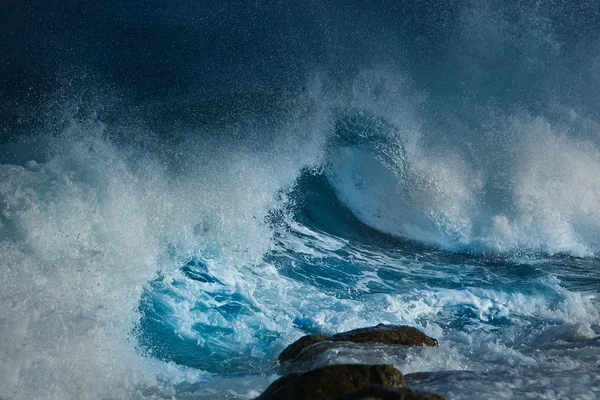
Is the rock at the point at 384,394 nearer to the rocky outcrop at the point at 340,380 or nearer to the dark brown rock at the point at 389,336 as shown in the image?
the rocky outcrop at the point at 340,380

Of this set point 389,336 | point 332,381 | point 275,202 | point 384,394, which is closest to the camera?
point 384,394

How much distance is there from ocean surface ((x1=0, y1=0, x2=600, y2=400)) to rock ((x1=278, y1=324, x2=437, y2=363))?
0.90 ft

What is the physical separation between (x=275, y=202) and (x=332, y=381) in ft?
21.5

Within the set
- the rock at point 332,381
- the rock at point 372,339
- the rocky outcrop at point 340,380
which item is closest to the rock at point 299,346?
the rock at point 372,339

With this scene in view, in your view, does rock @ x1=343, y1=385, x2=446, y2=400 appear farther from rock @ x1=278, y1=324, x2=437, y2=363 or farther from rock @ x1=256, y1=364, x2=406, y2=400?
rock @ x1=278, y1=324, x2=437, y2=363

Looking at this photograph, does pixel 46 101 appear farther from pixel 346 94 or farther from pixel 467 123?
pixel 467 123

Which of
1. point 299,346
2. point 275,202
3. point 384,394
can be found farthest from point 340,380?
point 275,202

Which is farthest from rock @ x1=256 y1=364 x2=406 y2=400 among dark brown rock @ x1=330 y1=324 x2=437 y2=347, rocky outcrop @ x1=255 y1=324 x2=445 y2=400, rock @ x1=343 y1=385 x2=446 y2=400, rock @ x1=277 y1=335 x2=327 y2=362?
dark brown rock @ x1=330 y1=324 x2=437 y2=347

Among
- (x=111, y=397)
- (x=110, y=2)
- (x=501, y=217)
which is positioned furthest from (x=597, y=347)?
(x=110, y=2)

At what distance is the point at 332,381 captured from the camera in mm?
2828

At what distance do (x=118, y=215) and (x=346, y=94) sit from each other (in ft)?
23.1

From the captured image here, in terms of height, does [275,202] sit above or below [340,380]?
above

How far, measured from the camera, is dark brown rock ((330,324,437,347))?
4637mm

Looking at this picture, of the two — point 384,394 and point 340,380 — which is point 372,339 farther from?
point 384,394
